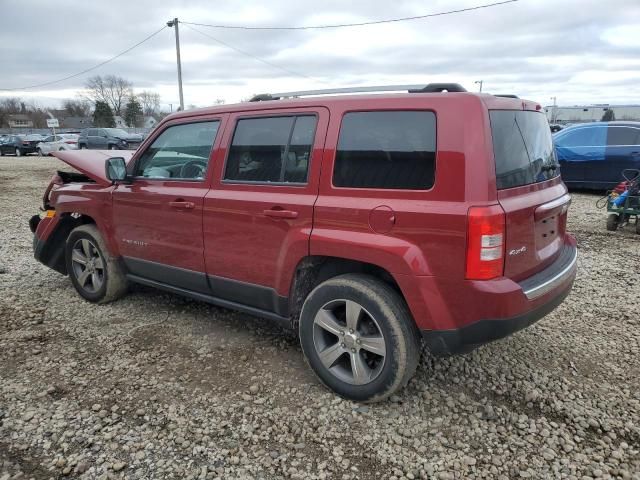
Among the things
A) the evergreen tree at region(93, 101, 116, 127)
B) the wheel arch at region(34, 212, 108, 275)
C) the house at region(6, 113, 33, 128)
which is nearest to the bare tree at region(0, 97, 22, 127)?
the house at region(6, 113, 33, 128)

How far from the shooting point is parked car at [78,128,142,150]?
28844 mm

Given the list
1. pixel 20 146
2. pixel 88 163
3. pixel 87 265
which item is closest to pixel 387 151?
pixel 88 163

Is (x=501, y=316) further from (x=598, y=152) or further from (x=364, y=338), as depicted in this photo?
(x=598, y=152)

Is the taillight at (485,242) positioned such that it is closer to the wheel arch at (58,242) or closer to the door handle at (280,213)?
the door handle at (280,213)

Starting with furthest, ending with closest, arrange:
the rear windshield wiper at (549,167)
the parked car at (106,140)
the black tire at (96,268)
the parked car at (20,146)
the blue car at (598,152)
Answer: the parked car at (20,146) < the parked car at (106,140) < the blue car at (598,152) < the black tire at (96,268) < the rear windshield wiper at (549,167)

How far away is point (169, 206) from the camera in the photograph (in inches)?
150

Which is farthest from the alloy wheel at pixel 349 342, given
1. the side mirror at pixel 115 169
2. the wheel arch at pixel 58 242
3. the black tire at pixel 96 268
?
the wheel arch at pixel 58 242

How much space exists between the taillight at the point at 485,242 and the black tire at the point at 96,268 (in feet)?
10.9

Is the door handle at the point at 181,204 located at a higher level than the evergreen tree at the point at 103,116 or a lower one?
lower

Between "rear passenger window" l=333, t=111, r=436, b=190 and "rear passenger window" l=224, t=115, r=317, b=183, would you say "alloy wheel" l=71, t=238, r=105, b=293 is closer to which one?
"rear passenger window" l=224, t=115, r=317, b=183

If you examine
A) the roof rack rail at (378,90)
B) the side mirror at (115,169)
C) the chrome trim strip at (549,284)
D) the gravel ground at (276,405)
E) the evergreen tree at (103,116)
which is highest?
the evergreen tree at (103,116)

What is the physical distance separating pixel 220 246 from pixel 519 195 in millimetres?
2045

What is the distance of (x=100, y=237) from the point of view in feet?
14.9

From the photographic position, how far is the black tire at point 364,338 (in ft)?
9.11
